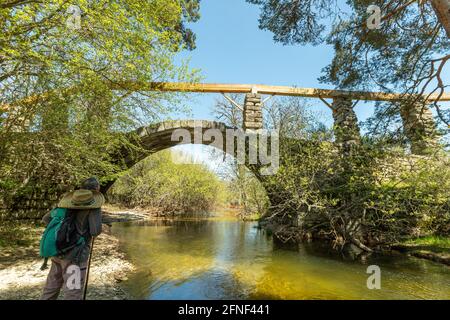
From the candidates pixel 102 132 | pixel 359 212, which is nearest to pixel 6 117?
pixel 102 132

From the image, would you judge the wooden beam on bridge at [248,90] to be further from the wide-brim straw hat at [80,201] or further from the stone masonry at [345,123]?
the wide-brim straw hat at [80,201]

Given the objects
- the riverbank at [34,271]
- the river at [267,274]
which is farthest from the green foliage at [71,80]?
the river at [267,274]

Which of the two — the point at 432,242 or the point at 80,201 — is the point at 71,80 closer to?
the point at 80,201

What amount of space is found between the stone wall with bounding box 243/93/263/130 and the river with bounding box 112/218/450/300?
4834 mm

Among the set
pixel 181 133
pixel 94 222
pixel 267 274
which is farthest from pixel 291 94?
pixel 94 222

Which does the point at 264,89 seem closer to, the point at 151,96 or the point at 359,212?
the point at 151,96

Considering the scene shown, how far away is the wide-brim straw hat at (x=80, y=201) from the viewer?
261cm

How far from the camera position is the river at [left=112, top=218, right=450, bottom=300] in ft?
16.0

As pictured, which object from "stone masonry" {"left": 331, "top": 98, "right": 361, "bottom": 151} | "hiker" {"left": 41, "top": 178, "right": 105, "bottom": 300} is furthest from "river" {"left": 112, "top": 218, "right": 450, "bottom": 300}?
"stone masonry" {"left": 331, "top": 98, "right": 361, "bottom": 151}

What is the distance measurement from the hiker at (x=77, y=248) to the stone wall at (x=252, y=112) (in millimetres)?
8440

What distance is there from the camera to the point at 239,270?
639cm

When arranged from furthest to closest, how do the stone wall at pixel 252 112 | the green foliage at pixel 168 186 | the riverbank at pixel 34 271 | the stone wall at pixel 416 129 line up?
1. the green foliage at pixel 168 186
2. the stone wall at pixel 252 112
3. the stone wall at pixel 416 129
4. the riverbank at pixel 34 271

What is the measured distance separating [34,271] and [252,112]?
333 inches

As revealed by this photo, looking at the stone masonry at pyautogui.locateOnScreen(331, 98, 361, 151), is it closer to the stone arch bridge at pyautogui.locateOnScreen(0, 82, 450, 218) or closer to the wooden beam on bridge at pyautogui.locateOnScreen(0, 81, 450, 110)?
the stone arch bridge at pyautogui.locateOnScreen(0, 82, 450, 218)
